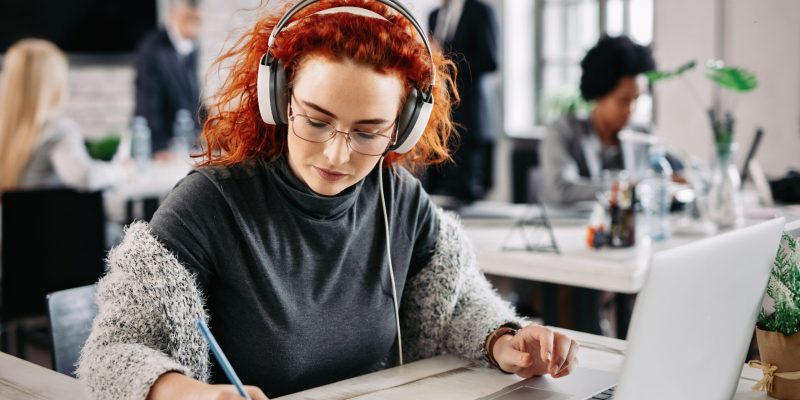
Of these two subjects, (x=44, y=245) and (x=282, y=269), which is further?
(x=44, y=245)

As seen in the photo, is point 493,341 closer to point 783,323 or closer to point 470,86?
point 783,323

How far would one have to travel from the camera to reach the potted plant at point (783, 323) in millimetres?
1176

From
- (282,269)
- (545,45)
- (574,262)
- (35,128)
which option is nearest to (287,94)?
(282,269)

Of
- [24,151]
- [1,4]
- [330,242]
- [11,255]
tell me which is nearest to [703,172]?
[330,242]

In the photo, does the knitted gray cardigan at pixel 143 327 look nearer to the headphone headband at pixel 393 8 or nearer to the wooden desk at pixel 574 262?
the headphone headband at pixel 393 8

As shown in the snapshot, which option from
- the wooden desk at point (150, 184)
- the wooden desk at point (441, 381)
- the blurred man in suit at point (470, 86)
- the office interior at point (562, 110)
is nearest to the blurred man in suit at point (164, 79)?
the office interior at point (562, 110)

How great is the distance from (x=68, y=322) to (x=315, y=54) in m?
0.69

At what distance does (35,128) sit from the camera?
3525 millimetres

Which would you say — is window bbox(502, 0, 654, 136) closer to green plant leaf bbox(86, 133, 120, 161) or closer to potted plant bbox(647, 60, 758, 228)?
green plant leaf bbox(86, 133, 120, 161)

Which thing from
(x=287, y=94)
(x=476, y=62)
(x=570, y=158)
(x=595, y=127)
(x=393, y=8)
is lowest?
(x=570, y=158)

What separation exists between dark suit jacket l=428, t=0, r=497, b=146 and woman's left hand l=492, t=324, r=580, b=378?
349 centimetres

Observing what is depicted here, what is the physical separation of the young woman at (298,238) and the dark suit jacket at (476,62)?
3.40 metres

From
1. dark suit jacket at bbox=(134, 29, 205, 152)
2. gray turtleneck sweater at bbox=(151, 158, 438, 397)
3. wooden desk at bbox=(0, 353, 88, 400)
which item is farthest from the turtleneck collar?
dark suit jacket at bbox=(134, 29, 205, 152)

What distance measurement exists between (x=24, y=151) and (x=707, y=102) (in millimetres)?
3643
